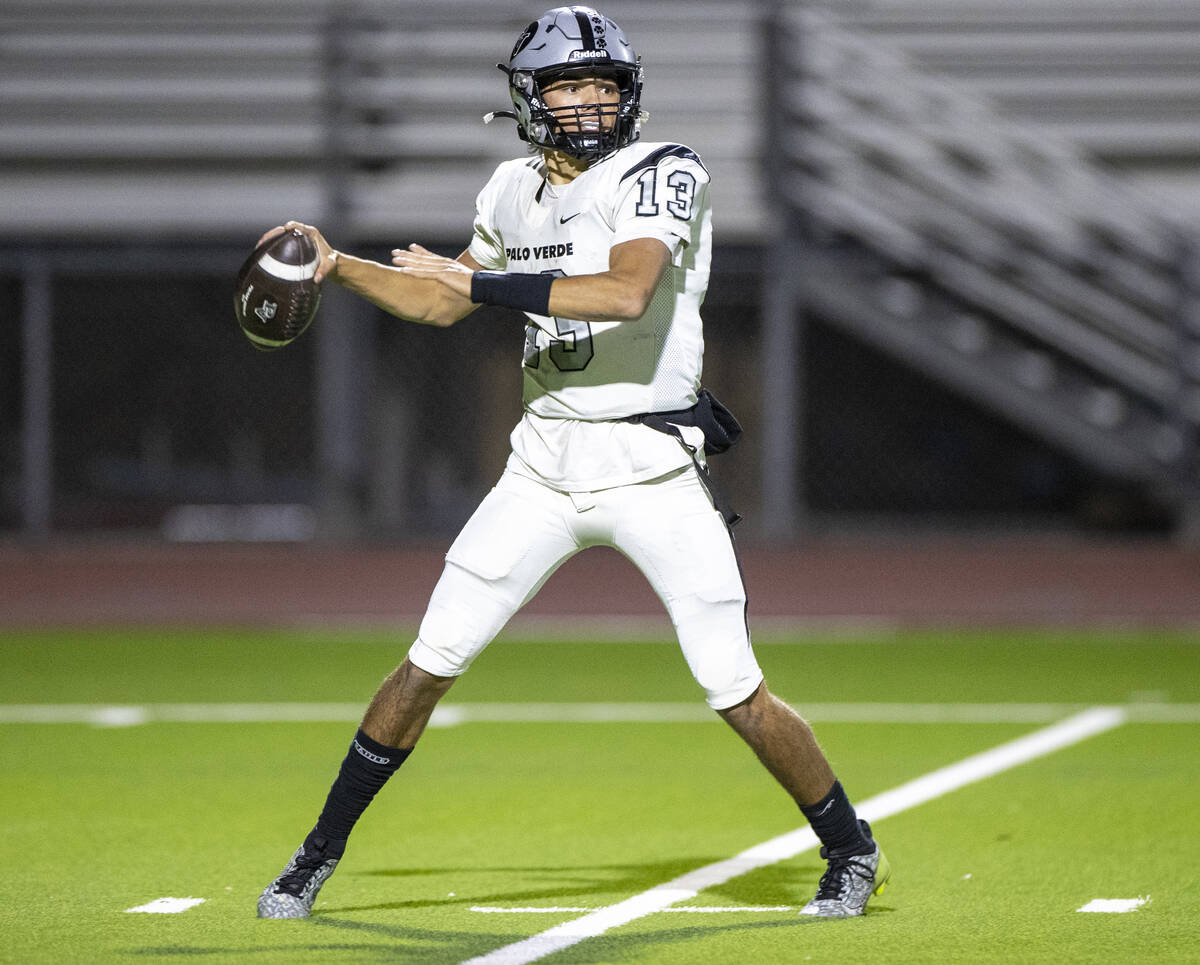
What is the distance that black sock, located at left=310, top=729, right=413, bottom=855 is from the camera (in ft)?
17.1

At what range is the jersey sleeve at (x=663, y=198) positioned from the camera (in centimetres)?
498

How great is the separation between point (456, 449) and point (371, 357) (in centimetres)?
101

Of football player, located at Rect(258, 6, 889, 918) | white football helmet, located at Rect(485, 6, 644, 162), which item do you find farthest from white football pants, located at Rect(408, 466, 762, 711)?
white football helmet, located at Rect(485, 6, 644, 162)

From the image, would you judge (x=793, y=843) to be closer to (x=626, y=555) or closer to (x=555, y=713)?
(x=626, y=555)

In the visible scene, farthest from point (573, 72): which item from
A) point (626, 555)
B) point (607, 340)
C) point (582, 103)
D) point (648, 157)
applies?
point (626, 555)

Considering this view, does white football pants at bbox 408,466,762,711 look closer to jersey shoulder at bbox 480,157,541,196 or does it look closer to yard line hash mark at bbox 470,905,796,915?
yard line hash mark at bbox 470,905,796,915

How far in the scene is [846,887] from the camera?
5.25m

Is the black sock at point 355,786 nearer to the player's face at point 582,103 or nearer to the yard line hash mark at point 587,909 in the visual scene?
the yard line hash mark at point 587,909

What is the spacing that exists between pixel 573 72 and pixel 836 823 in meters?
2.05

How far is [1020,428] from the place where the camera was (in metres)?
16.7

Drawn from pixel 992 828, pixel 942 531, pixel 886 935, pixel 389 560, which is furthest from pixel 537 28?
pixel 942 531

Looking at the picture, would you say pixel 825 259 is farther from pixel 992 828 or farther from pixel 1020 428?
pixel 992 828

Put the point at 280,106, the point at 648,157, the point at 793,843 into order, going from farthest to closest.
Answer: the point at 280,106
the point at 793,843
the point at 648,157

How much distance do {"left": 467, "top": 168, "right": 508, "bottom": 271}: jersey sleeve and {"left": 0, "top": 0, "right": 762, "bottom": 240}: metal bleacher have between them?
995 centimetres
